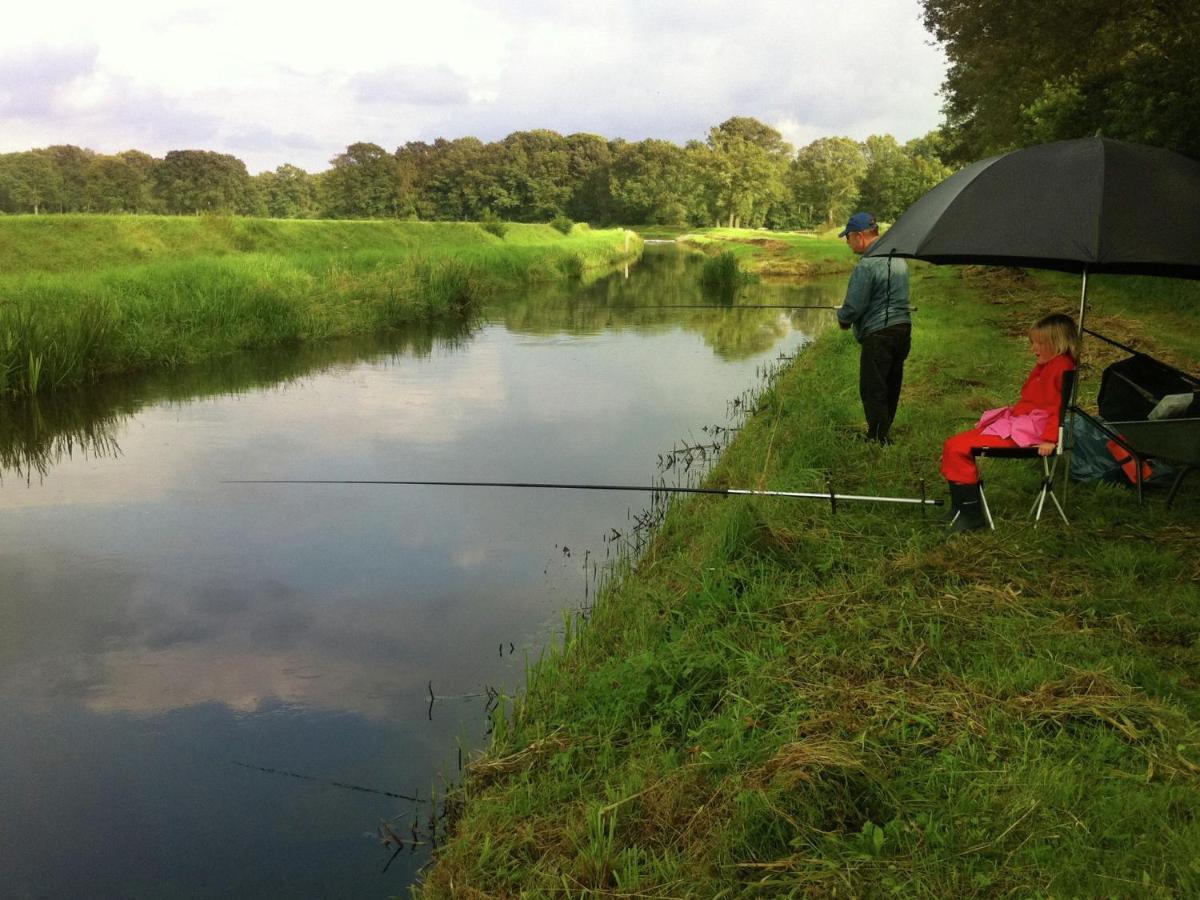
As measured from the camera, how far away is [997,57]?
16438 millimetres

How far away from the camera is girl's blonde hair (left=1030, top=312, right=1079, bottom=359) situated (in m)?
4.93

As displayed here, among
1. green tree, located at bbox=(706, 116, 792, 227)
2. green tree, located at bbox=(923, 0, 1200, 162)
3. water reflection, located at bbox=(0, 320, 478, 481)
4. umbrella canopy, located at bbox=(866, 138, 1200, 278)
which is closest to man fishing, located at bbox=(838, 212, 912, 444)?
umbrella canopy, located at bbox=(866, 138, 1200, 278)

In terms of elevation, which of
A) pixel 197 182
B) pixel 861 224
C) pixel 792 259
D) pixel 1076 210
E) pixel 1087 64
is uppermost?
pixel 197 182

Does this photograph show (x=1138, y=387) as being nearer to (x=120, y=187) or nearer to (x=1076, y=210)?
(x=1076, y=210)

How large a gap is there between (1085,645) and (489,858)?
8.70 ft

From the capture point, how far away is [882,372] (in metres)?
6.68

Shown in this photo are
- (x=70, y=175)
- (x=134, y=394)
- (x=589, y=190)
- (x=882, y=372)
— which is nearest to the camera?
(x=882, y=372)

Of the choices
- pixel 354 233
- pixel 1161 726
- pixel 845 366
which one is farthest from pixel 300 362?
pixel 354 233

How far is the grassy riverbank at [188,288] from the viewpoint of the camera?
1191 centimetres

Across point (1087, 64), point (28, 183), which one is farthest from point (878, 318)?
point (28, 183)

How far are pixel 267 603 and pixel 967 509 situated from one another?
174 inches

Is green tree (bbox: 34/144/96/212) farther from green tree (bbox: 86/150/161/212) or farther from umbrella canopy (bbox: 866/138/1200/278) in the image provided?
umbrella canopy (bbox: 866/138/1200/278)

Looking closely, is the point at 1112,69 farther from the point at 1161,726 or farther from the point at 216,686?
the point at 216,686

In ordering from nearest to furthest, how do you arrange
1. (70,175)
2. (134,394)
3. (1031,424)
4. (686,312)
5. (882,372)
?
(1031,424)
(882,372)
(134,394)
(686,312)
(70,175)
